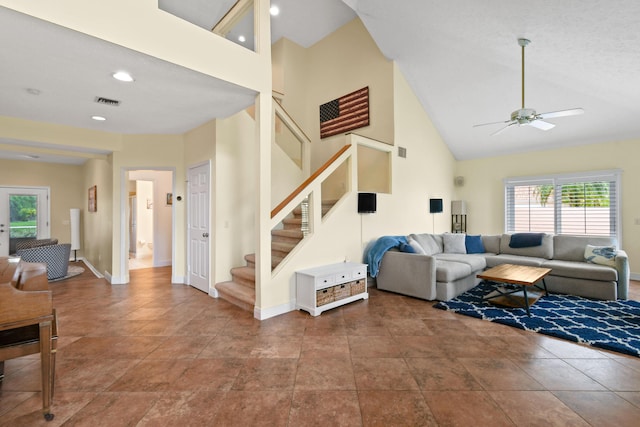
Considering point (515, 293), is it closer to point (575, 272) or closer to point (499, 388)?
point (575, 272)

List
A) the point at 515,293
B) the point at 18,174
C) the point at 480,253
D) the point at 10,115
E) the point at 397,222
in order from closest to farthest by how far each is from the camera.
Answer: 1. the point at 10,115
2. the point at 515,293
3. the point at 397,222
4. the point at 480,253
5. the point at 18,174

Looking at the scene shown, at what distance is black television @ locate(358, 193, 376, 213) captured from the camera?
4715 millimetres

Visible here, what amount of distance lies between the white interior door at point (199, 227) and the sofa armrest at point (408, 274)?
2.80 metres

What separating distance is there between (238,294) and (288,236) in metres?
1.12

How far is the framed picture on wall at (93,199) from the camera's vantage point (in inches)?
272

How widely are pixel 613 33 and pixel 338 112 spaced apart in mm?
4171

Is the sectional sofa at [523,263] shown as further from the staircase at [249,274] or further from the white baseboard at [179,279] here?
the white baseboard at [179,279]

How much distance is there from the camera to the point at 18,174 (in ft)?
25.1

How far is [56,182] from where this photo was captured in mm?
8203

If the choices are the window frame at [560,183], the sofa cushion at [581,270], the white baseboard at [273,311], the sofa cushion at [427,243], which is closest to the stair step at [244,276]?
the white baseboard at [273,311]

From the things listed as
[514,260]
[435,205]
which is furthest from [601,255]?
[435,205]

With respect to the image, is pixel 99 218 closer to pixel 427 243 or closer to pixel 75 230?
pixel 75 230

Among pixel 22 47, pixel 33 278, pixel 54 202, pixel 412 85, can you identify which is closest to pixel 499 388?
pixel 33 278

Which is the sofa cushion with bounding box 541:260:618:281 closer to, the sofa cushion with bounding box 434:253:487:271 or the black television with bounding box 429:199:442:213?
the sofa cushion with bounding box 434:253:487:271
